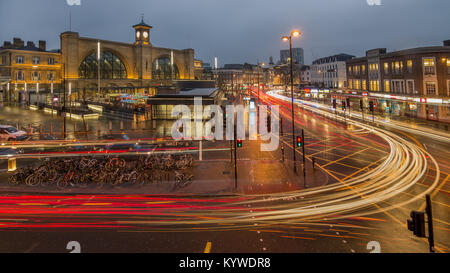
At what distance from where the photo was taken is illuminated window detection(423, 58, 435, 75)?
41000 millimetres

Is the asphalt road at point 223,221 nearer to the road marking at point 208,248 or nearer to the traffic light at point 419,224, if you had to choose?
the road marking at point 208,248

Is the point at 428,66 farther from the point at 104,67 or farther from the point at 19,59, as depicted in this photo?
the point at 19,59

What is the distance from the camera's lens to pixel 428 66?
4162cm

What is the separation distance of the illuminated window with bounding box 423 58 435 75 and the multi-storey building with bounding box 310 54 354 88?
38.2 m

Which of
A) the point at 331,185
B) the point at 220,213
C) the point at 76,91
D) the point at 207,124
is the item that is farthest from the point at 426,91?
the point at 76,91

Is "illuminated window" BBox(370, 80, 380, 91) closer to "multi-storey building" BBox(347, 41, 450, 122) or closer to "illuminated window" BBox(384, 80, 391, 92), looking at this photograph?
"multi-storey building" BBox(347, 41, 450, 122)

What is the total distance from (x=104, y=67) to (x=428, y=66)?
91.9 meters

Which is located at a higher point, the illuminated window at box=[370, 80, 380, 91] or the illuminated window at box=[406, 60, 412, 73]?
the illuminated window at box=[406, 60, 412, 73]

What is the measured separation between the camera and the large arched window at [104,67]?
82438 mm

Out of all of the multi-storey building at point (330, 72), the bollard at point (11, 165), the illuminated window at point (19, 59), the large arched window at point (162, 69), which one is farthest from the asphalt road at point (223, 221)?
the large arched window at point (162, 69)

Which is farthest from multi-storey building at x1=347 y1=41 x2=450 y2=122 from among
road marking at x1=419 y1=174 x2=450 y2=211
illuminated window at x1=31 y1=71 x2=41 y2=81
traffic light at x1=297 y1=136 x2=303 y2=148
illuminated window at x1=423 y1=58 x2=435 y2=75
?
illuminated window at x1=31 y1=71 x2=41 y2=81

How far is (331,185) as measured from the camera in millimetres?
14852

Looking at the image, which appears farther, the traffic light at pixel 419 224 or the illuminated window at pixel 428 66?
the illuminated window at pixel 428 66

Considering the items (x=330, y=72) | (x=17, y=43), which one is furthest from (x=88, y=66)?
(x=330, y=72)
